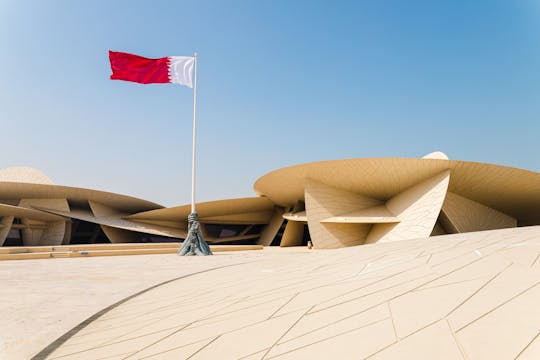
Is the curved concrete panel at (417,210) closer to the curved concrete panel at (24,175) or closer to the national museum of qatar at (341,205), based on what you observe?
the national museum of qatar at (341,205)

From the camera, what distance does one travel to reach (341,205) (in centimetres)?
2236

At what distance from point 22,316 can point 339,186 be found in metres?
20.4

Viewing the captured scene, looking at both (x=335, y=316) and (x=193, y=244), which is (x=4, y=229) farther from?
(x=335, y=316)

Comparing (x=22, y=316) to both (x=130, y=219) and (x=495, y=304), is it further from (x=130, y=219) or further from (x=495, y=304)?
(x=130, y=219)

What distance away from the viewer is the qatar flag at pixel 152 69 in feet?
42.5

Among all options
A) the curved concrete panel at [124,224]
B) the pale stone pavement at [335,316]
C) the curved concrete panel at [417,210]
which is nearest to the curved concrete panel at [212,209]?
the curved concrete panel at [124,224]

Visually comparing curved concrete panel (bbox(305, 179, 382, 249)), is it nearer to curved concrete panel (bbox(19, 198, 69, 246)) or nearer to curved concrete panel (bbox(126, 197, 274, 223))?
curved concrete panel (bbox(126, 197, 274, 223))

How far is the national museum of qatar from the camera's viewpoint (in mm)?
18844

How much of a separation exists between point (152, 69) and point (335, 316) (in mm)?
13698

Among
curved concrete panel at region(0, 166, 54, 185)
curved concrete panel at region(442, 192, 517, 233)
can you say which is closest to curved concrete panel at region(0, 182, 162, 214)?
curved concrete panel at region(0, 166, 54, 185)

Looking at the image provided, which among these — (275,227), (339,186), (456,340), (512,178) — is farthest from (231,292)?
(275,227)

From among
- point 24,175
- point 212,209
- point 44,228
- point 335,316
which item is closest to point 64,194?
point 44,228

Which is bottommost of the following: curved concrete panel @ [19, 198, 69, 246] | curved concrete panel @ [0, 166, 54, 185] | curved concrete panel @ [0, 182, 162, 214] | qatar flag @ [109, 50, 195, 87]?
curved concrete panel @ [19, 198, 69, 246]

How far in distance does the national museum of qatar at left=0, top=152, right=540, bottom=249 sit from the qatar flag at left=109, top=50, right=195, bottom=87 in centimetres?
985
